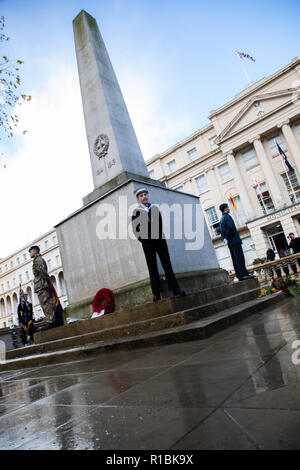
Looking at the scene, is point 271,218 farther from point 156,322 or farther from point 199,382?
point 199,382

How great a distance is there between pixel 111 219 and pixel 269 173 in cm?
2627

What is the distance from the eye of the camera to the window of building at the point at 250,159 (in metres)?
29.0

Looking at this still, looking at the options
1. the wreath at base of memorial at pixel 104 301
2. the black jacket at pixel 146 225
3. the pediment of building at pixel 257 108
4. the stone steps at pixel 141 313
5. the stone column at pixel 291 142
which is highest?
the pediment of building at pixel 257 108

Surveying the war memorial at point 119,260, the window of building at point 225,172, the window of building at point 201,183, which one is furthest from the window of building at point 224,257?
the war memorial at point 119,260

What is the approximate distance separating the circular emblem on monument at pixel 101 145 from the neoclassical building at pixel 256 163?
75.6 ft

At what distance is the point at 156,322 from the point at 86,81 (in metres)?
6.38

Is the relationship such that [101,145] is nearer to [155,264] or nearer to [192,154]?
[155,264]

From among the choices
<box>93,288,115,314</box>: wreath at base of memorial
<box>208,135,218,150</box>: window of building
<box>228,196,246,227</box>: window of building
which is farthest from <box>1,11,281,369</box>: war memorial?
<box>208,135,218,150</box>: window of building

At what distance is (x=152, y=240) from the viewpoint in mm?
3854

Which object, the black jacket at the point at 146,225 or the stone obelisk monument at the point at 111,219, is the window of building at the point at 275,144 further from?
the black jacket at the point at 146,225

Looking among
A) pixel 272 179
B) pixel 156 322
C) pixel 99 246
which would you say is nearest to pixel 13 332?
pixel 99 246

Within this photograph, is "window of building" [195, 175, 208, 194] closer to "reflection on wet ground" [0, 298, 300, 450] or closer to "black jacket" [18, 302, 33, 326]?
"black jacket" [18, 302, 33, 326]

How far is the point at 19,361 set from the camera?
4.92 meters

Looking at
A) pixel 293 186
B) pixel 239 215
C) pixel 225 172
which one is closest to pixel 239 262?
pixel 293 186
